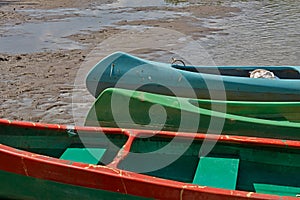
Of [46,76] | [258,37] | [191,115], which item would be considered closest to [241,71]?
[191,115]

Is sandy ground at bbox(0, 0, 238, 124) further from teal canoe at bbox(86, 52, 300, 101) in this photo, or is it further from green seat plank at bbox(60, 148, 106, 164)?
green seat plank at bbox(60, 148, 106, 164)

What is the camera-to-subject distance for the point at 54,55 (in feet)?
32.8

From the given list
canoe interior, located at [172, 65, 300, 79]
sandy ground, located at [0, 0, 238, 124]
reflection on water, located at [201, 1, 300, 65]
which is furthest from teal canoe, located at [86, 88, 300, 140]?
reflection on water, located at [201, 1, 300, 65]

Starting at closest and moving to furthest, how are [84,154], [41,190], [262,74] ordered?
[41,190]
[84,154]
[262,74]

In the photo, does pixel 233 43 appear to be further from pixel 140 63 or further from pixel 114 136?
pixel 114 136

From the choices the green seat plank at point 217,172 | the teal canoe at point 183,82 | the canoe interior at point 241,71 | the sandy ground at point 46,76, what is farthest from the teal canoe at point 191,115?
the sandy ground at point 46,76

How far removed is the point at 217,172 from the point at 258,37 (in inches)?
326

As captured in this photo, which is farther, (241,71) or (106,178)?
(241,71)

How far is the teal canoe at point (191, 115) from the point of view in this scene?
15.8ft

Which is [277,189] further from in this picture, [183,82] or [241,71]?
[241,71]

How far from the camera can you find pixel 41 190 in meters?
3.83

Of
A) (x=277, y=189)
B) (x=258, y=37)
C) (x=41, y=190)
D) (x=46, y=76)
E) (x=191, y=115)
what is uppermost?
(x=191, y=115)

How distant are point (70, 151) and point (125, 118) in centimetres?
103

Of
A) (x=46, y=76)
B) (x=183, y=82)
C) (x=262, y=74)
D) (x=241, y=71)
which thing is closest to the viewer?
(x=183, y=82)
